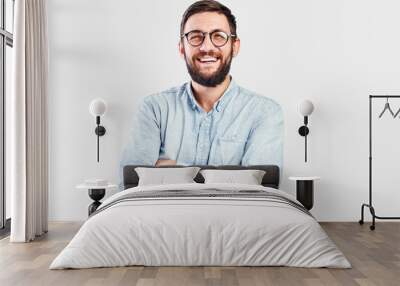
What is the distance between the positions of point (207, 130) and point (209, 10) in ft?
5.00

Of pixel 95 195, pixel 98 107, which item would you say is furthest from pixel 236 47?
pixel 95 195

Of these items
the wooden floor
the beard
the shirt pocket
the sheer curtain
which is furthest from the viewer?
the beard

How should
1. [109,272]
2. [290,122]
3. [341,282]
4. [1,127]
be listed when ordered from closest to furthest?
[341,282], [109,272], [1,127], [290,122]

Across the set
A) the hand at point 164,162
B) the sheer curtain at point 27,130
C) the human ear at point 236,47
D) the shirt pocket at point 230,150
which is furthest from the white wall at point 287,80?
the sheer curtain at point 27,130

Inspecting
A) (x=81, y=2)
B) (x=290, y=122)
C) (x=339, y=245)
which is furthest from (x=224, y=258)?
(x=81, y=2)

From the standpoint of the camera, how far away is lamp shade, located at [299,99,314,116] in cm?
675

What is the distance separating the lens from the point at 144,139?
6.96m

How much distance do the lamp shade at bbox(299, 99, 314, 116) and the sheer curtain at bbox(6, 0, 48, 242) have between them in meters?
3.07

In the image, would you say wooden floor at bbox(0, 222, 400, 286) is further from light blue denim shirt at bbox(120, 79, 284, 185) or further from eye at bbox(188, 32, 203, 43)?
eye at bbox(188, 32, 203, 43)

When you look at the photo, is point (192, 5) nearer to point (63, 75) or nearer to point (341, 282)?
point (63, 75)

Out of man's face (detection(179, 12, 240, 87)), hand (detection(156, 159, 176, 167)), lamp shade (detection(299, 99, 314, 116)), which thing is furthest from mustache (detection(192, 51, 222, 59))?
hand (detection(156, 159, 176, 167))

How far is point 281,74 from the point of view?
700cm

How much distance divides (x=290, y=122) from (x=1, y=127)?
3459 millimetres

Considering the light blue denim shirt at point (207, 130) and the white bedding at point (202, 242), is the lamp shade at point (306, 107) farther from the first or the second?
the white bedding at point (202, 242)
